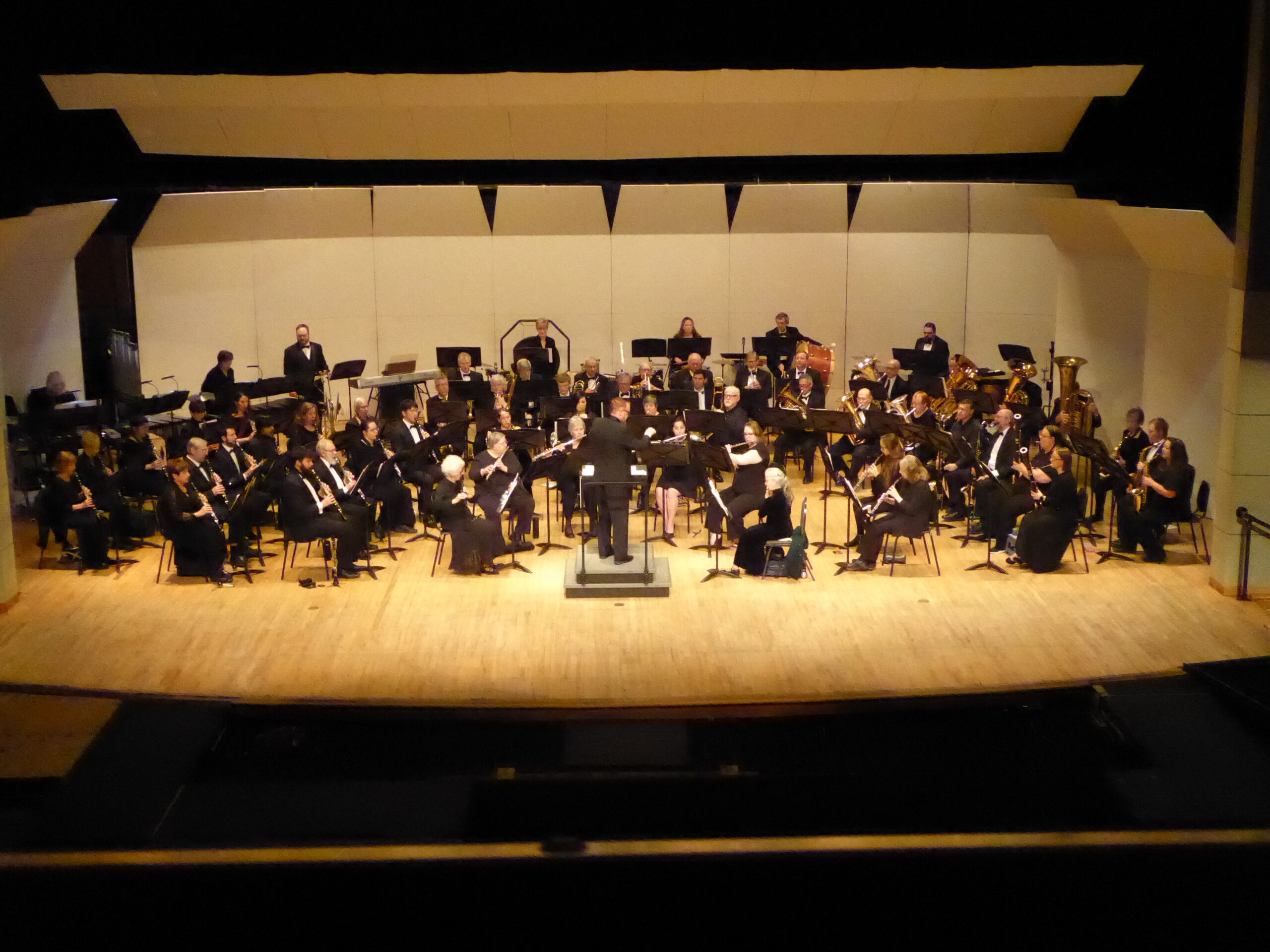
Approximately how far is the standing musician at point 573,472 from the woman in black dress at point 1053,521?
380cm

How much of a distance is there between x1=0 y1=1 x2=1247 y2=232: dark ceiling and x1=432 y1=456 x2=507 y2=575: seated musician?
338 cm

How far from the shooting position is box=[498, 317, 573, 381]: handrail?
677 inches

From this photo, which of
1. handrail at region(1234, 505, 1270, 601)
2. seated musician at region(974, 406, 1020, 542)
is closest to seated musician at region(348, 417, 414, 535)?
seated musician at region(974, 406, 1020, 542)

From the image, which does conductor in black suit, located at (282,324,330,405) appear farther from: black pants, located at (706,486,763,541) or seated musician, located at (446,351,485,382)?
black pants, located at (706,486,763,541)

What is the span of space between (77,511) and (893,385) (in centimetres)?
857

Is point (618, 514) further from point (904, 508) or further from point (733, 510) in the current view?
point (904, 508)

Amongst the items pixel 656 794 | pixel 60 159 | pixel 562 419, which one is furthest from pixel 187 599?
pixel 656 794

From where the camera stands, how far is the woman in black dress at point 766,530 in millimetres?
10250

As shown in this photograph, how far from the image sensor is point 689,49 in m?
9.69

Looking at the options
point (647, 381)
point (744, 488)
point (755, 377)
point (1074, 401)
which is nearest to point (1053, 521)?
point (744, 488)

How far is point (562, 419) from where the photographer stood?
11.4 metres

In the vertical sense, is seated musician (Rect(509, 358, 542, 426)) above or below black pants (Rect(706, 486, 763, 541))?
above

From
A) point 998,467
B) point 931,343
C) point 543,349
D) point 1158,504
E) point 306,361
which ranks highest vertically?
point 931,343

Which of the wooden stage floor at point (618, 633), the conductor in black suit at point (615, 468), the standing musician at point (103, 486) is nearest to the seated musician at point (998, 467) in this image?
the wooden stage floor at point (618, 633)
